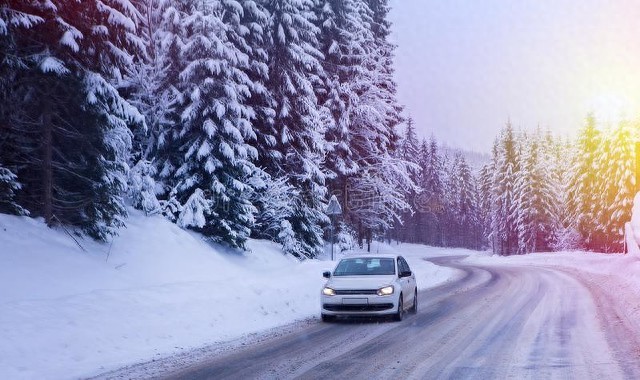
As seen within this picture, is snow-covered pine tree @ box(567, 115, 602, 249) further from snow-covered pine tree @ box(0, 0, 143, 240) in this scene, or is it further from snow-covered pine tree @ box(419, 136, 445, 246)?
snow-covered pine tree @ box(0, 0, 143, 240)

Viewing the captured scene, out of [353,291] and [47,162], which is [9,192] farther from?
[353,291]

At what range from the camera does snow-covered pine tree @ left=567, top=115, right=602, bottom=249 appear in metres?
54.2

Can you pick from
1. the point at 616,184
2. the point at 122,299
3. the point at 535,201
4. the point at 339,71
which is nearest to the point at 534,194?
the point at 535,201

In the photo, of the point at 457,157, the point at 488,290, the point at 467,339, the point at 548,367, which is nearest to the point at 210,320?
the point at 467,339

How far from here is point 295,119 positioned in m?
26.5

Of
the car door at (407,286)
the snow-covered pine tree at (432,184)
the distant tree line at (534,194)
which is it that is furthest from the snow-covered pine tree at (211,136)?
the snow-covered pine tree at (432,184)

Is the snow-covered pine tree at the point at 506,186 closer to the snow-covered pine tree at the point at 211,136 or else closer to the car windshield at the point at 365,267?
the snow-covered pine tree at the point at 211,136

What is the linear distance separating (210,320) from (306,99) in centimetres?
1603

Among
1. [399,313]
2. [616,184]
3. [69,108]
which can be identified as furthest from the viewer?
[616,184]

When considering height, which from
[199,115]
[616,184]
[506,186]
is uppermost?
[506,186]

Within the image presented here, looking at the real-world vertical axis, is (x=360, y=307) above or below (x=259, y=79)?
below

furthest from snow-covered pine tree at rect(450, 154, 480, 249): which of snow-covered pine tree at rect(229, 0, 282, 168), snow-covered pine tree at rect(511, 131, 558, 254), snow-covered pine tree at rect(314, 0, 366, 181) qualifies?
snow-covered pine tree at rect(229, 0, 282, 168)

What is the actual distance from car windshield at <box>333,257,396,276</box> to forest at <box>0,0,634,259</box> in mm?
5739

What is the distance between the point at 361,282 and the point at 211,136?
8.49m
